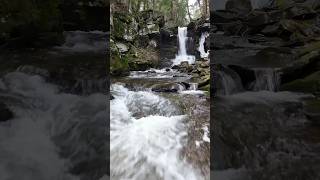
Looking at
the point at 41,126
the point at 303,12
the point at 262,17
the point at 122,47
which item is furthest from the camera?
the point at 122,47

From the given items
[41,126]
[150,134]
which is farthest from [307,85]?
[41,126]

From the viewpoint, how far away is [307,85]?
3.69 m

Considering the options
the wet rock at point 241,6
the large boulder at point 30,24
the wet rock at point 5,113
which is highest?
the wet rock at point 241,6

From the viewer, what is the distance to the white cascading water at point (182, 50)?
30.6ft

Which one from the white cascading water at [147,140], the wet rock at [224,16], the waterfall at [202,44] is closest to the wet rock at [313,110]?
the wet rock at [224,16]

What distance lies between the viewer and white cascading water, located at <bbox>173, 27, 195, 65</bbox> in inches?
367

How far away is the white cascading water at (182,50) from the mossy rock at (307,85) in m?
5.17

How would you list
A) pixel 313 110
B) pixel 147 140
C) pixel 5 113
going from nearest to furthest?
pixel 5 113 < pixel 313 110 < pixel 147 140

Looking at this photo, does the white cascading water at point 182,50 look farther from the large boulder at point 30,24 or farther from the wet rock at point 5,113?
the wet rock at point 5,113

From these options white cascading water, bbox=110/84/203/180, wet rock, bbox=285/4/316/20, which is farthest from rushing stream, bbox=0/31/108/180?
wet rock, bbox=285/4/316/20

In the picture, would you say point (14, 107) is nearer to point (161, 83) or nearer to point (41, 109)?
point (41, 109)

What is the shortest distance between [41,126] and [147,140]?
1.48 meters

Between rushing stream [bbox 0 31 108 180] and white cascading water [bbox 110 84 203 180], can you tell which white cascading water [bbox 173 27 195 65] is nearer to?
white cascading water [bbox 110 84 203 180]

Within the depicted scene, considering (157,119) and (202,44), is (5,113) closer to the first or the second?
(157,119)
